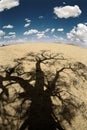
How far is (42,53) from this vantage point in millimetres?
16406

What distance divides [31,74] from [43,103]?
2.49 meters

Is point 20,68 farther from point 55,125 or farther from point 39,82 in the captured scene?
point 55,125

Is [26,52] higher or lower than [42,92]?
higher

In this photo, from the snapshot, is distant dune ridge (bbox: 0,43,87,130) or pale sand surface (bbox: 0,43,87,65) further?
pale sand surface (bbox: 0,43,87,65)

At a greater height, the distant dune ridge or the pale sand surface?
the pale sand surface

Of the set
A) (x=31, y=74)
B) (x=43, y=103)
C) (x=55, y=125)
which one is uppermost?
(x=31, y=74)

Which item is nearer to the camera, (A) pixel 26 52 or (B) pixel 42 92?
(B) pixel 42 92

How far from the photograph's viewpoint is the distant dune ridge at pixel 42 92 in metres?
10.2

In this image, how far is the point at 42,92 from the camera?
38.0ft

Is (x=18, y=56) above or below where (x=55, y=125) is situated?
above

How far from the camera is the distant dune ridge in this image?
10.2 metres

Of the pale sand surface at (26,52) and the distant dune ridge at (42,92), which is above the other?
the pale sand surface at (26,52)

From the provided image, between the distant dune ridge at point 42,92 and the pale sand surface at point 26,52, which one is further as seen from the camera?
the pale sand surface at point 26,52

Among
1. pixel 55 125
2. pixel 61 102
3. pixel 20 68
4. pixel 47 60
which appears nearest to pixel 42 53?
pixel 47 60
